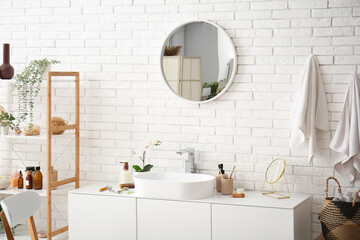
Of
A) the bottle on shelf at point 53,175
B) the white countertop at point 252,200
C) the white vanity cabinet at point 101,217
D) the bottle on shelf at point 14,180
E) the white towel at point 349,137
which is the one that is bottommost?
the white vanity cabinet at point 101,217

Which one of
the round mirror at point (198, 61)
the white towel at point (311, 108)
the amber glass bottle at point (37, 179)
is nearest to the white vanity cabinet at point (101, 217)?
the amber glass bottle at point (37, 179)

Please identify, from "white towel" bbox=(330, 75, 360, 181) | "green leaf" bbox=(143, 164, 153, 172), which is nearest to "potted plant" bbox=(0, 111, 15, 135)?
"green leaf" bbox=(143, 164, 153, 172)

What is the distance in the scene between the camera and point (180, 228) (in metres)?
3.41

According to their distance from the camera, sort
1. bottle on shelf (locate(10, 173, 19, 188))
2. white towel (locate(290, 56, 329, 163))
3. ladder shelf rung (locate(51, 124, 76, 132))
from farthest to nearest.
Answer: bottle on shelf (locate(10, 173, 19, 188)) < ladder shelf rung (locate(51, 124, 76, 132)) < white towel (locate(290, 56, 329, 163))

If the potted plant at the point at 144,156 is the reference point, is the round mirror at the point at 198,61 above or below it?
above

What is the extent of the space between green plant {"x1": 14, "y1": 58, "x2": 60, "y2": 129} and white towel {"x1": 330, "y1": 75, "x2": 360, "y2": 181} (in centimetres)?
223

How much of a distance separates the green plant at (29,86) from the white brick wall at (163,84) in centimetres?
11

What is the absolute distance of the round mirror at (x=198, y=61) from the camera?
3734mm

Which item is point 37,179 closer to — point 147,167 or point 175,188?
point 147,167

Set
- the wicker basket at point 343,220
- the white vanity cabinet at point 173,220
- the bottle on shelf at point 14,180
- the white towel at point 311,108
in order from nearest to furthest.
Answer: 1. the wicker basket at point 343,220
2. the white vanity cabinet at point 173,220
3. the white towel at point 311,108
4. the bottle on shelf at point 14,180

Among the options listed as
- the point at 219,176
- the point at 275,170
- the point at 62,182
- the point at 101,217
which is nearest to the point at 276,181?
the point at 275,170

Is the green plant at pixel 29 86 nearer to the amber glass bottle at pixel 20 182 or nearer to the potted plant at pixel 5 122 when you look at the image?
the potted plant at pixel 5 122

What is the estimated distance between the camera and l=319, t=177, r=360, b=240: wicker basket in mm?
3156

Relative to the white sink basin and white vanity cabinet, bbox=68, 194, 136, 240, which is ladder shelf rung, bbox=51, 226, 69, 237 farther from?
the white sink basin
